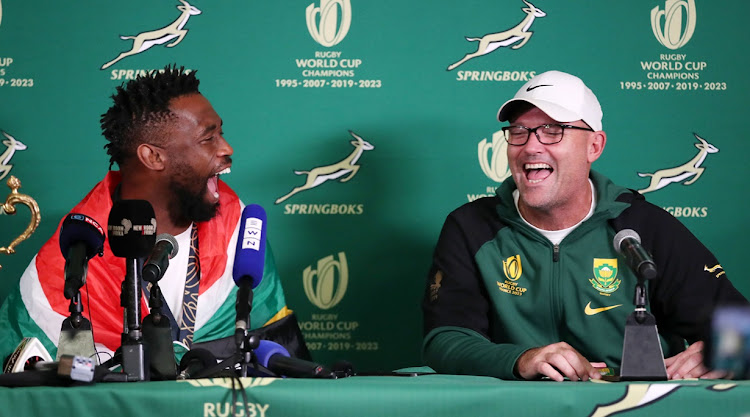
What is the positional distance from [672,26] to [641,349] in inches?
74.4

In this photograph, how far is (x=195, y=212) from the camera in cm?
257

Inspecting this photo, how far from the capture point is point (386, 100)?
3121 mm

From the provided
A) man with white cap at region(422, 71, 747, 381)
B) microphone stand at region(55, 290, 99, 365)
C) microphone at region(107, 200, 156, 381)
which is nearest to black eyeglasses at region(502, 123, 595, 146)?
man with white cap at region(422, 71, 747, 381)

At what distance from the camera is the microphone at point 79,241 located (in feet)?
5.23

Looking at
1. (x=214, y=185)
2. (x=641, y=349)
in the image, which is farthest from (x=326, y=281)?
(x=641, y=349)

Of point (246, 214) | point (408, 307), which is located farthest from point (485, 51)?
point (246, 214)

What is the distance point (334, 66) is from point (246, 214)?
146 centimetres

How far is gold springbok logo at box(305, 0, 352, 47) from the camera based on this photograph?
3129mm

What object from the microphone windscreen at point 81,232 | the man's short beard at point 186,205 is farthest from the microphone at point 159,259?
the man's short beard at point 186,205

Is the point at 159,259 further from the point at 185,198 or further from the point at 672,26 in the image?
the point at 672,26

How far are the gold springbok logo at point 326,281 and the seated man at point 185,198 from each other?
47 cm

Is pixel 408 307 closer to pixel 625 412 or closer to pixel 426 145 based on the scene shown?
pixel 426 145

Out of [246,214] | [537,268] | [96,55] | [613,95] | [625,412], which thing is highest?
[96,55]

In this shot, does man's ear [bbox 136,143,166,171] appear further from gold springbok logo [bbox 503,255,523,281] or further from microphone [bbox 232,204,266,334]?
gold springbok logo [bbox 503,255,523,281]
